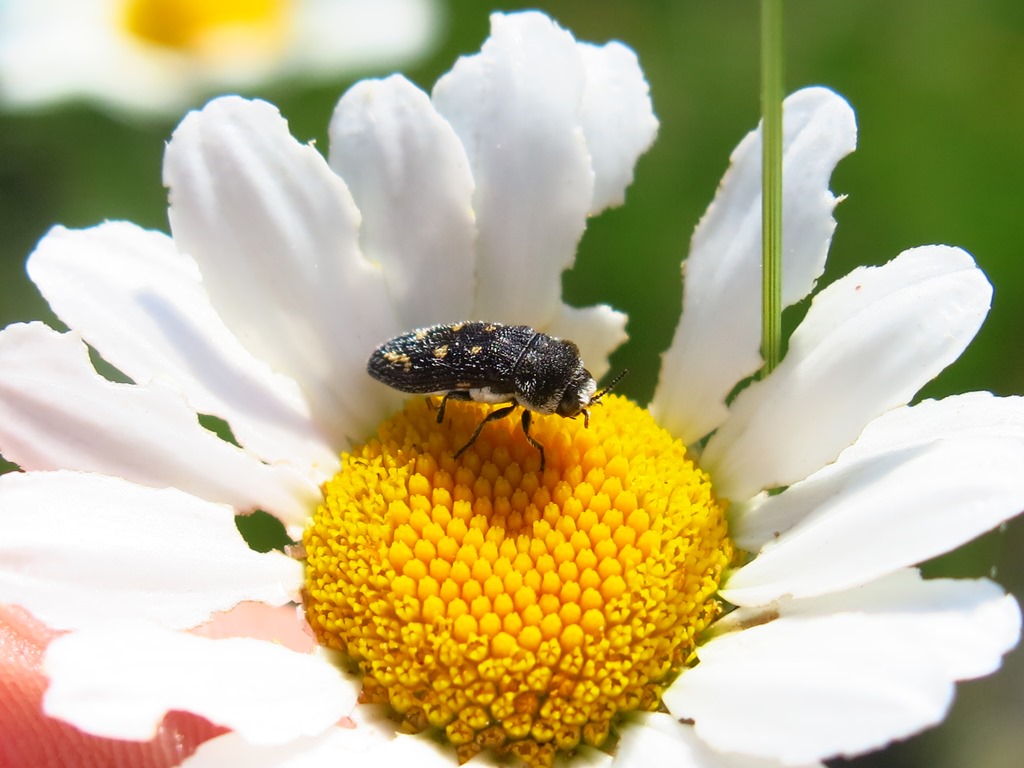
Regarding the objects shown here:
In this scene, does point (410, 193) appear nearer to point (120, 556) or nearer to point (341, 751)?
point (120, 556)

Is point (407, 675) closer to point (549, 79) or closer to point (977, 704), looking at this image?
point (549, 79)

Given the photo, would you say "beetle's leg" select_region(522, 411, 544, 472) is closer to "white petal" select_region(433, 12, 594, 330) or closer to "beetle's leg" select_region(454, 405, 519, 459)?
"beetle's leg" select_region(454, 405, 519, 459)

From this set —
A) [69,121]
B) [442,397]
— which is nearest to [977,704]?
[442,397]

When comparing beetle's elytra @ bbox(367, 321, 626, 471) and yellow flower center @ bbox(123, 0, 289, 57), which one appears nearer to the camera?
beetle's elytra @ bbox(367, 321, 626, 471)

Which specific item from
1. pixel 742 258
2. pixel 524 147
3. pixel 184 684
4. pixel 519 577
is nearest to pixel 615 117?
pixel 524 147

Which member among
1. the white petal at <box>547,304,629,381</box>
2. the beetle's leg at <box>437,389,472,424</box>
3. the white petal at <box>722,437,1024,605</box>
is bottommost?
the white petal at <box>722,437,1024,605</box>

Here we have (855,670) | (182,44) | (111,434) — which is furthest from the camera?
(182,44)

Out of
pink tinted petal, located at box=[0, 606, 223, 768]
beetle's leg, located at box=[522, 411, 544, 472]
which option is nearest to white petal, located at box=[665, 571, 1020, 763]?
→ beetle's leg, located at box=[522, 411, 544, 472]
